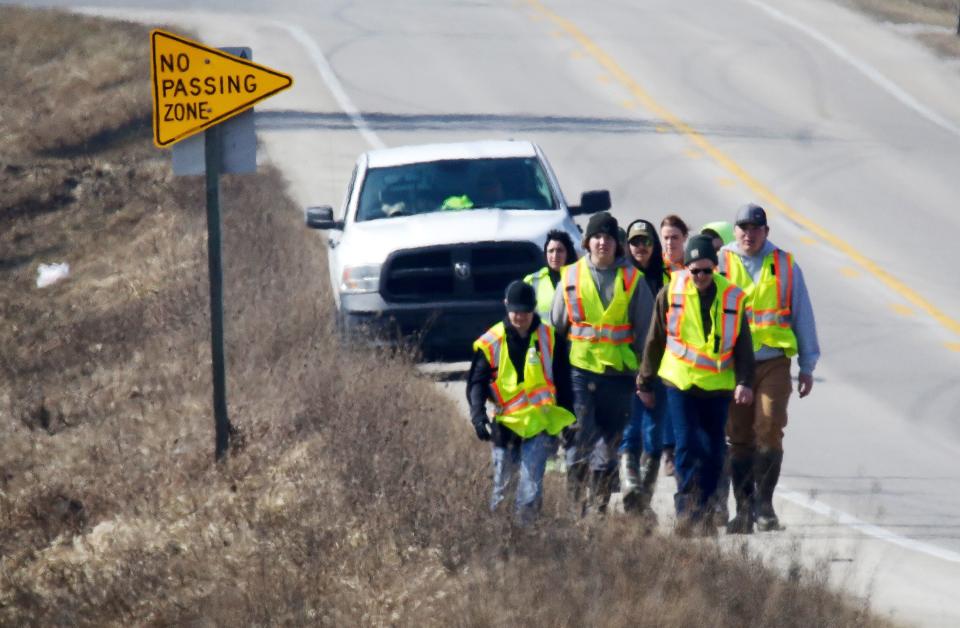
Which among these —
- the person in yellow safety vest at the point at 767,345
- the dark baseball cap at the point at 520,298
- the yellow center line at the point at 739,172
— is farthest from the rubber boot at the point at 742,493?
the yellow center line at the point at 739,172

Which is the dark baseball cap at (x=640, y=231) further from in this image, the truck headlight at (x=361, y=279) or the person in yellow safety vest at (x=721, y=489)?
the truck headlight at (x=361, y=279)

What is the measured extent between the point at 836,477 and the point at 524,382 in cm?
319

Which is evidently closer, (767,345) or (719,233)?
(767,345)

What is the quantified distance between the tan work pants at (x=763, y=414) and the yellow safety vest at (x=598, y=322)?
0.70 meters

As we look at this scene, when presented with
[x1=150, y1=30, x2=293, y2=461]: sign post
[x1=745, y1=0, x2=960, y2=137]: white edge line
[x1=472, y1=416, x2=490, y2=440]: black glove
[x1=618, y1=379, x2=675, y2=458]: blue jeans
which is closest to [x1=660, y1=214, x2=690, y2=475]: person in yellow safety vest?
[x1=618, y1=379, x2=675, y2=458]: blue jeans

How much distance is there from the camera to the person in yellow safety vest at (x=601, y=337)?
10078mm

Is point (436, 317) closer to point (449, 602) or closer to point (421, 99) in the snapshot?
point (449, 602)

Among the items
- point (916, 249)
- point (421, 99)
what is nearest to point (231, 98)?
point (916, 249)

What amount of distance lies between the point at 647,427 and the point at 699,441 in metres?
0.69

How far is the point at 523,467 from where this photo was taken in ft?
31.1

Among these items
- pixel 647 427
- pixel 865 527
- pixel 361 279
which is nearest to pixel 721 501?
pixel 647 427

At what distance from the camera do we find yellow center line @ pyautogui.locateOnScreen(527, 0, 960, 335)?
17984mm

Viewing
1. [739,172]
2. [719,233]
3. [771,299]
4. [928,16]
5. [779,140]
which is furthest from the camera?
[928,16]

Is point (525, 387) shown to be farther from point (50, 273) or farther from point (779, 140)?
point (779, 140)
